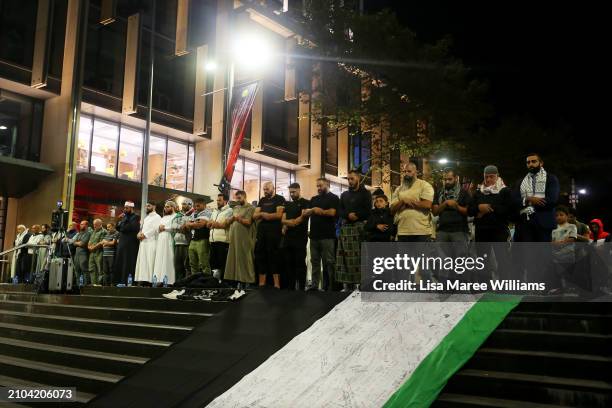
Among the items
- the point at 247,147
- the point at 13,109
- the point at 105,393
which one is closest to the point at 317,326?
the point at 105,393

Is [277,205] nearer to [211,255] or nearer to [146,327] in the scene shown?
[211,255]

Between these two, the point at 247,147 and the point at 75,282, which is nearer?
the point at 75,282

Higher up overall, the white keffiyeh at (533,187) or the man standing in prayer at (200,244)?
the white keffiyeh at (533,187)

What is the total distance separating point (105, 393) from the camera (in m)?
6.29

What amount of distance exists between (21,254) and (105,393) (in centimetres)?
1088

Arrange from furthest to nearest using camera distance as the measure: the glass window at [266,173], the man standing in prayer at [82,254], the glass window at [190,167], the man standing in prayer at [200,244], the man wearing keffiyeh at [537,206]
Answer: the glass window at [266,173] → the glass window at [190,167] → the man standing in prayer at [82,254] → the man standing in prayer at [200,244] → the man wearing keffiyeh at [537,206]

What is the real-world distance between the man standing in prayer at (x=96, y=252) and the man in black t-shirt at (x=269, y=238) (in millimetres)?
5573

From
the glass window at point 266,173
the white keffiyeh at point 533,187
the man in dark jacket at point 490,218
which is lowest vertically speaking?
the man in dark jacket at point 490,218

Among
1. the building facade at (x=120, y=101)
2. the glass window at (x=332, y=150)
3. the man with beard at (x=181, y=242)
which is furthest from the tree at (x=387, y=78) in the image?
the glass window at (x=332, y=150)

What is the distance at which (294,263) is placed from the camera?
29.5ft

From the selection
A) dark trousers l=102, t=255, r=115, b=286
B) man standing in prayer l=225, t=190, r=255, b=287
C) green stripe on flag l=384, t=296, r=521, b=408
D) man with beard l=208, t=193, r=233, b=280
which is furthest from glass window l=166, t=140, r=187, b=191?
green stripe on flag l=384, t=296, r=521, b=408

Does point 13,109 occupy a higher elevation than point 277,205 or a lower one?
higher

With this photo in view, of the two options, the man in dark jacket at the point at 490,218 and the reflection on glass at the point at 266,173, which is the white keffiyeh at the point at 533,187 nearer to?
the man in dark jacket at the point at 490,218

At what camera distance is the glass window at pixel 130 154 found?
20.5 meters
